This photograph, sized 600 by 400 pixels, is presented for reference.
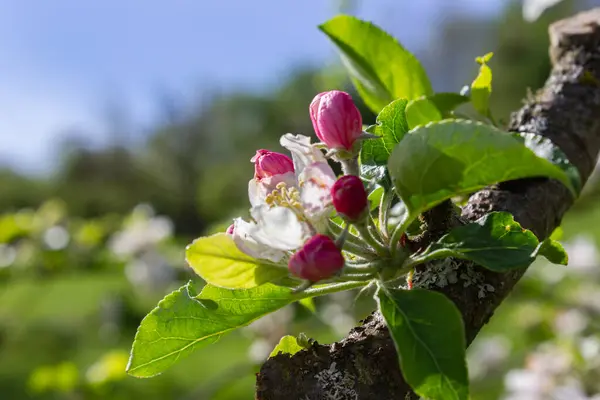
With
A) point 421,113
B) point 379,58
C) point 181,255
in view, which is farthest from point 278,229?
point 181,255

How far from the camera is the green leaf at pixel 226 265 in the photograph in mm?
322

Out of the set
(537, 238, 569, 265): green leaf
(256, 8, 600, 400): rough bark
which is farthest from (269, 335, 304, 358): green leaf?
(537, 238, 569, 265): green leaf

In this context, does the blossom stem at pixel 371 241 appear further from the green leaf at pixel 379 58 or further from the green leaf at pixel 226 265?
the green leaf at pixel 379 58

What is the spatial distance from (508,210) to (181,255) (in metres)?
1.98

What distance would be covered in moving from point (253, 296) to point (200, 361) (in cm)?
559

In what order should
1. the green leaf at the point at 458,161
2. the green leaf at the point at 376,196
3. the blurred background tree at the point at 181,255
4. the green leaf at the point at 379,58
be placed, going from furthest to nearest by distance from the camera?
1. the blurred background tree at the point at 181,255
2. the green leaf at the point at 379,58
3. the green leaf at the point at 376,196
4. the green leaf at the point at 458,161

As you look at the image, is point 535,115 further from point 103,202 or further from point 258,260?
point 103,202

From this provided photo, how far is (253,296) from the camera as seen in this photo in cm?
36

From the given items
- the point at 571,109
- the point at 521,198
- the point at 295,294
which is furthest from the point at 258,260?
the point at 571,109

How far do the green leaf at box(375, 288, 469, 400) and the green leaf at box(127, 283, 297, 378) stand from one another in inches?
3.3

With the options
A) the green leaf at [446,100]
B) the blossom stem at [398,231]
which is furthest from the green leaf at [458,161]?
the green leaf at [446,100]

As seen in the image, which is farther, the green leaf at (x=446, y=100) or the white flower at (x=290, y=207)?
the green leaf at (x=446, y=100)

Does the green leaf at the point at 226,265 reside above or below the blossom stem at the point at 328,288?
above

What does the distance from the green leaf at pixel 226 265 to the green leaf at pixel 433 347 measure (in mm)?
69
